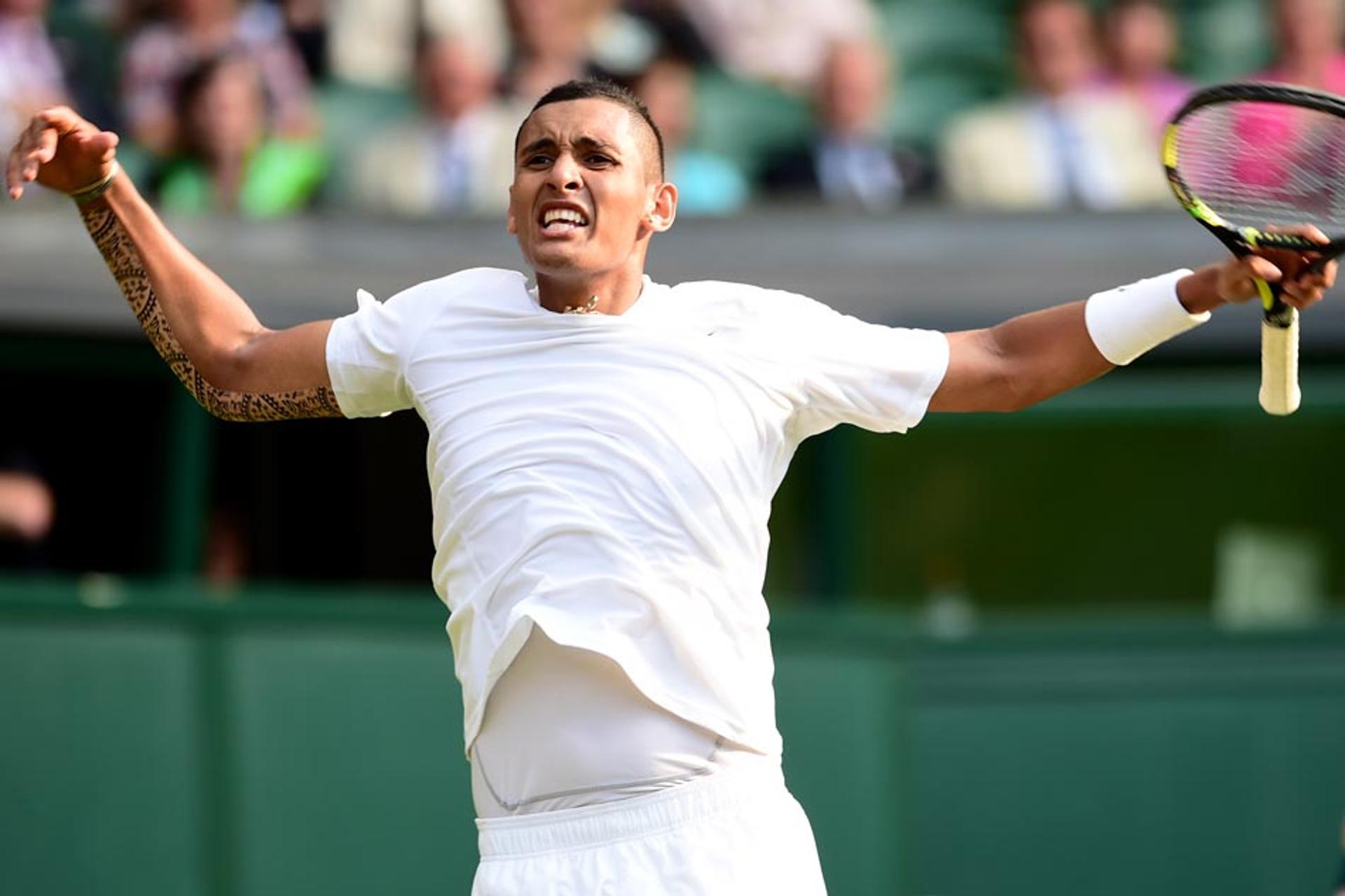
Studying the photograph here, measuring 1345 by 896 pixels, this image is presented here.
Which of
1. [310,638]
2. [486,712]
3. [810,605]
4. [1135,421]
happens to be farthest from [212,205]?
[486,712]

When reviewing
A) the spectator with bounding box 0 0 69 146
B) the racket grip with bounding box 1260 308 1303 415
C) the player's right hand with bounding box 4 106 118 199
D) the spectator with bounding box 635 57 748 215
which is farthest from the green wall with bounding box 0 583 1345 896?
the racket grip with bounding box 1260 308 1303 415

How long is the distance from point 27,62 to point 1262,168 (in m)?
5.91

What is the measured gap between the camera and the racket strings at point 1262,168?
402 cm

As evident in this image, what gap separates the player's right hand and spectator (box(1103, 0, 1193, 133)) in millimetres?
6099

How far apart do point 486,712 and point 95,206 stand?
1.17 metres

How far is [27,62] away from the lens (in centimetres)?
875

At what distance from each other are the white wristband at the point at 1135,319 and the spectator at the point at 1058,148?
5.33 metres

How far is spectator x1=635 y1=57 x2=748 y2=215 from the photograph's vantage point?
895 cm

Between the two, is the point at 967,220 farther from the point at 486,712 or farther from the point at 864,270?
the point at 486,712

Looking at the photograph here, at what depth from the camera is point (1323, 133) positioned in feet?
13.6

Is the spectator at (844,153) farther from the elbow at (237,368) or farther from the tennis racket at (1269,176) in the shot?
the elbow at (237,368)

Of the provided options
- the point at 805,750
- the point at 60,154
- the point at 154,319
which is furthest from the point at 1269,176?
the point at 805,750

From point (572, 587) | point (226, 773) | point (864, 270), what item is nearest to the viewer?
point (572, 587)

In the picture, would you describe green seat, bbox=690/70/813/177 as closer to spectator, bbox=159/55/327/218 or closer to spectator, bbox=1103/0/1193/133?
spectator, bbox=1103/0/1193/133
